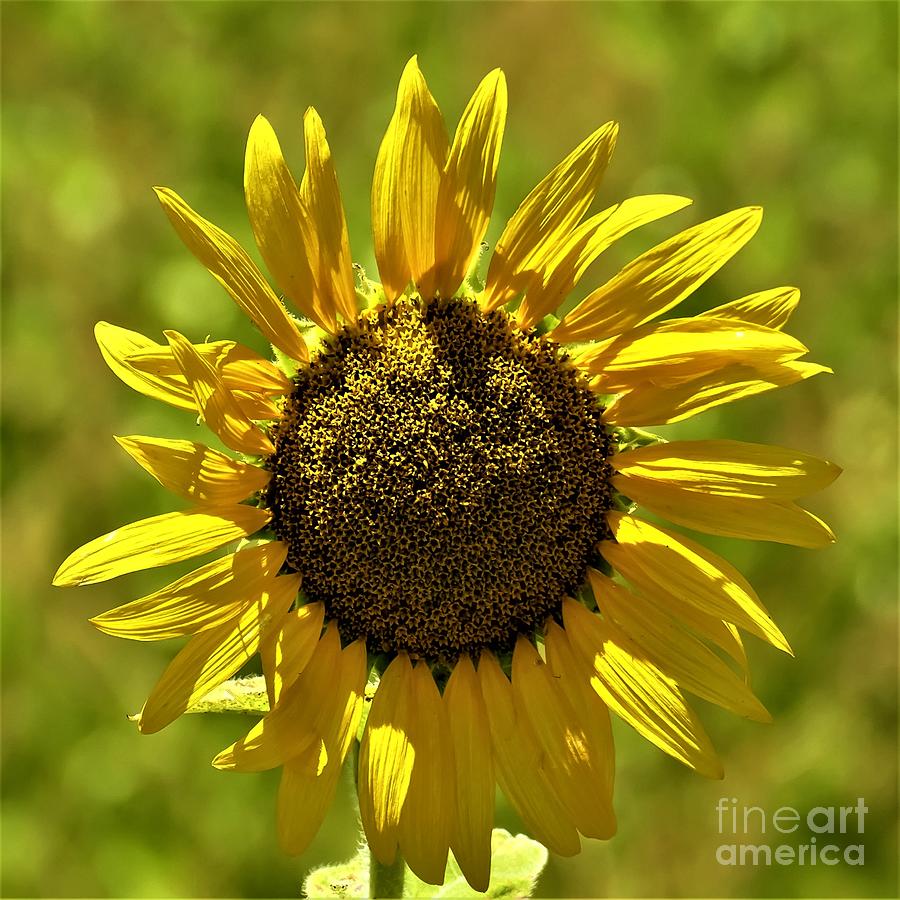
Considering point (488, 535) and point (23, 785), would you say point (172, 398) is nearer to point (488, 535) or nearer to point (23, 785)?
point (488, 535)

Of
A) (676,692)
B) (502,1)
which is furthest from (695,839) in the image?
(502,1)

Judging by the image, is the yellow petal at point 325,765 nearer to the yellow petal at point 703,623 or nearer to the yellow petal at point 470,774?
the yellow petal at point 470,774

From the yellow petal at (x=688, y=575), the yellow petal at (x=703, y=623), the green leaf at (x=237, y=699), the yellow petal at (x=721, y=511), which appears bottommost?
the green leaf at (x=237, y=699)

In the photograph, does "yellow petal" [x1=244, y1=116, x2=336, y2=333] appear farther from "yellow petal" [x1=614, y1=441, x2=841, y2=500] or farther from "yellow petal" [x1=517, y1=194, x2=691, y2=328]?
"yellow petal" [x1=614, y1=441, x2=841, y2=500]

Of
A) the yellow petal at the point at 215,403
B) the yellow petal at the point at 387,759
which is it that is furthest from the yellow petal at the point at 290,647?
the yellow petal at the point at 215,403

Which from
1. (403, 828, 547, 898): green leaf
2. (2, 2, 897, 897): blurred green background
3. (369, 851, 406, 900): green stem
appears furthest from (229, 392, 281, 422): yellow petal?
(2, 2, 897, 897): blurred green background
